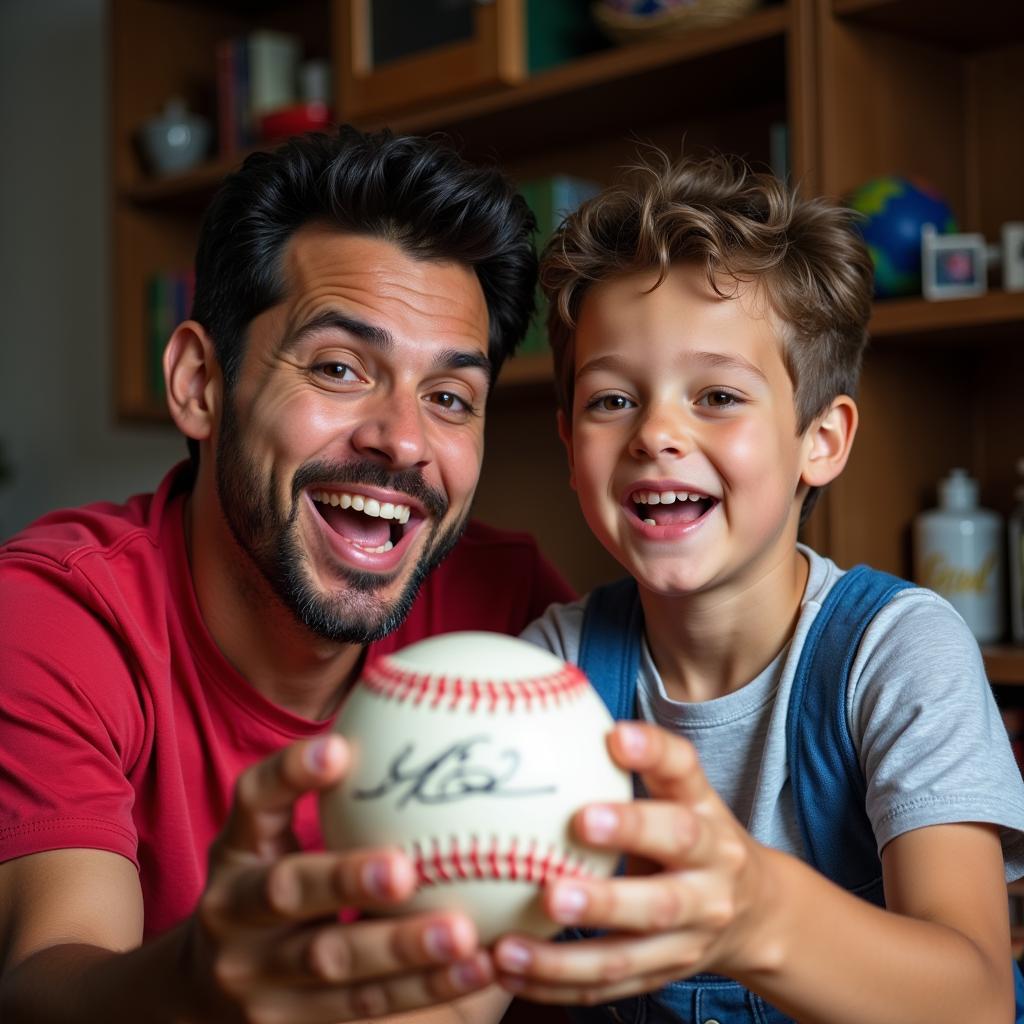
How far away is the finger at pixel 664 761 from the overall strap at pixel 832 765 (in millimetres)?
446

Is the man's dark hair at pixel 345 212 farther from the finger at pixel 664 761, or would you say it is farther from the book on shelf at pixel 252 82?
the book on shelf at pixel 252 82

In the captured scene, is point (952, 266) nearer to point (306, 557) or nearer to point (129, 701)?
point (306, 557)

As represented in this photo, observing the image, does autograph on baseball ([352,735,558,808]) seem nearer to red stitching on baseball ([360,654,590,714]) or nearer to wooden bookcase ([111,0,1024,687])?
red stitching on baseball ([360,654,590,714])

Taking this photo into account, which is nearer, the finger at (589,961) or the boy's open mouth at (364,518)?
the finger at (589,961)

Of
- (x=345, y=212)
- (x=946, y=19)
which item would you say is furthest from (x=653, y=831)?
(x=946, y=19)

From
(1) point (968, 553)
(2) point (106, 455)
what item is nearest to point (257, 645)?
(1) point (968, 553)

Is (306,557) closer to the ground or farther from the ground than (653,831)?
farther from the ground

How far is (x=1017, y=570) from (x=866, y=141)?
2.25 ft

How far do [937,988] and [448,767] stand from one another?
39 cm

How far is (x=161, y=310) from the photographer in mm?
2953

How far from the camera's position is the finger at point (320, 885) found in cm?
66

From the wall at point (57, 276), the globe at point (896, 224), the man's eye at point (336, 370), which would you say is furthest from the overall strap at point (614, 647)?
the wall at point (57, 276)

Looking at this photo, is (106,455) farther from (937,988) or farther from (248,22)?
(937,988)

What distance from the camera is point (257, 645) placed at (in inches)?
56.1
